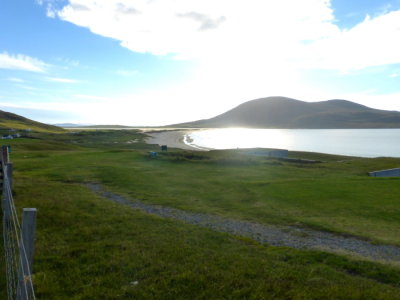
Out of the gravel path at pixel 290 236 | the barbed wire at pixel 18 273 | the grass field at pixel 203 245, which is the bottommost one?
the gravel path at pixel 290 236

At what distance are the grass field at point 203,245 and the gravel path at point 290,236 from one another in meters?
0.98

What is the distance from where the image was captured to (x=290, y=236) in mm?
14555

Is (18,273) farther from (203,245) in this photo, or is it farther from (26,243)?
(203,245)

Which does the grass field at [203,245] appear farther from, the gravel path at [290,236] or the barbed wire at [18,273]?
the gravel path at [290,236]

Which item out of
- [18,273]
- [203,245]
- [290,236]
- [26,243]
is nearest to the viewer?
[26,243]

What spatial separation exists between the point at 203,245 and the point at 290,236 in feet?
15.7

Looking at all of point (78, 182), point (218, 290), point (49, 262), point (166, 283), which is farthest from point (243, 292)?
point (78, 182)

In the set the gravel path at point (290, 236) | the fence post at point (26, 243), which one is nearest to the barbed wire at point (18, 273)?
the fence post at point (26, 243)

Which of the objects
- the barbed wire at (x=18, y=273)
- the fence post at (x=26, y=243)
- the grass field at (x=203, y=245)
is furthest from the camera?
the grass field at (x=203, y=245)

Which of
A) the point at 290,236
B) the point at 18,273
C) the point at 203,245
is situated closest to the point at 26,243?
the point at 18,273

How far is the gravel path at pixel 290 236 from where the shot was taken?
12.7 meters

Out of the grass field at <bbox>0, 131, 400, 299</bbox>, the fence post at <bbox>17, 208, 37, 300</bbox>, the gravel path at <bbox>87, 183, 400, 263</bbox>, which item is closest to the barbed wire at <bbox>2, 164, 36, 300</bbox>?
the fence post at <bbox>17, 208, 37, 300</bbox>

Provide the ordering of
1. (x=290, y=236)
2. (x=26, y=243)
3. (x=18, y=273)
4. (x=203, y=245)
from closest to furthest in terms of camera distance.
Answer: (x=26, y=243) → (x=18, y=273) → (x=203, y=245) → (x=290, y=236)

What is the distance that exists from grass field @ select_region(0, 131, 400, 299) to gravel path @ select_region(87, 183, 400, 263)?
3.22 feet
